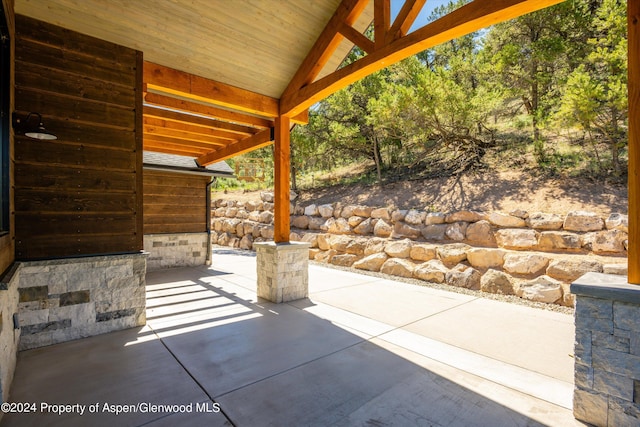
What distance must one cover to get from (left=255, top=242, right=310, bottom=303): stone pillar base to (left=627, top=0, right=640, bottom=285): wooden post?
389 centimetres

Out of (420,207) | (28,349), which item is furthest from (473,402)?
(420,207)

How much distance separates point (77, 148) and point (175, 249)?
5125 millimetres

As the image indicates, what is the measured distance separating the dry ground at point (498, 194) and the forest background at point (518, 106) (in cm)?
28

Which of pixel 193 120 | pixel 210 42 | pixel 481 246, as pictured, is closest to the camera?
pixel 210 42

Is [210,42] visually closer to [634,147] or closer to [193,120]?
[193,120]

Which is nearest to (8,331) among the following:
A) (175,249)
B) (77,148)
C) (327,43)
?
(77,148)

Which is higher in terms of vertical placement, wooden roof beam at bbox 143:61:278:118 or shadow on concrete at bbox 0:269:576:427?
wooden roof beam at bbox 143:61:278:118

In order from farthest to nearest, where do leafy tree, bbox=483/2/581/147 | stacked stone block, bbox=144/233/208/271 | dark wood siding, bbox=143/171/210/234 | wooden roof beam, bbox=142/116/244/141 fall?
dark wood siding, bbox=143/171/210/234
stacked stone block, bbox=144/233/208/271
leafy tree, bbox=483/2/581/147
wooden roof beam, bbox=142/116/244/141

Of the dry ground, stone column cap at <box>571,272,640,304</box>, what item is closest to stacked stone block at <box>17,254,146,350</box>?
stone column cap at <box>571,272,640,304</box>

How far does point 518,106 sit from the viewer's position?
1017cm

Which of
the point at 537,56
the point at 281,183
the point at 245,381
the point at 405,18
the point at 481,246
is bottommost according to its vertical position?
the point at 245,381

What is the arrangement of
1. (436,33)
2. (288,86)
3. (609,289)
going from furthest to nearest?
1. (288,86)
2. (436,33)
3. (609,289)

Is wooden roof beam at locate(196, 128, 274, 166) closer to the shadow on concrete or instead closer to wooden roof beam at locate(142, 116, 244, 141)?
wooden roof beam at locate(142, 116, 244, 141)

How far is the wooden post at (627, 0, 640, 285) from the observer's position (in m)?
2.07
